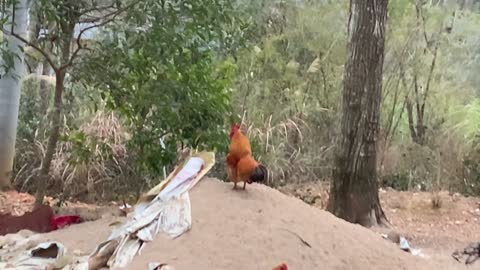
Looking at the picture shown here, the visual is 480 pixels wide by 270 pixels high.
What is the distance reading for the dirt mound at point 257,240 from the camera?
3.52 metres

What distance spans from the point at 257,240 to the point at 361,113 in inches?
99.7

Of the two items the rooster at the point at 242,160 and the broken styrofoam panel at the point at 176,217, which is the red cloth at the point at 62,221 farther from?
the rooster at the point at 242,160

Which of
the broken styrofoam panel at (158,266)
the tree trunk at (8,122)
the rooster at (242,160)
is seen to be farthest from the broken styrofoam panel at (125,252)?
the tree trunk at (8,122)

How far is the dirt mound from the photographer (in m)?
3.52

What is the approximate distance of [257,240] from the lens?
367cm

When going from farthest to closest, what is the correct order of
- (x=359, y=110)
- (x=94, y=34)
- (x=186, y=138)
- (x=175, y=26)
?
1. (x=94, y=34)
2. (x=359, y=110)
3. (x=186, y=138)
4. (x=175, y=26)

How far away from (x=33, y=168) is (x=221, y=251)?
4.84 meters

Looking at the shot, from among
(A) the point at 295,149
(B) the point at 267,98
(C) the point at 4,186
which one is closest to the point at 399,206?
(A) the point at 295,149

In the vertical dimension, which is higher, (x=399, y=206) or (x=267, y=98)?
(x=267, y=98)

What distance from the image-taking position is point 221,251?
3.55m

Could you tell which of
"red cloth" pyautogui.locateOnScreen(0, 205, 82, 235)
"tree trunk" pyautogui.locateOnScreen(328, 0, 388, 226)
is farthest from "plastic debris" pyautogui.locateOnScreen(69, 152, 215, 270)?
"tree trunk" pyautogui.locateOnScreen(328, 0, 388, 226)

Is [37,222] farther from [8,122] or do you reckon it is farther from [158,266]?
[8,122]

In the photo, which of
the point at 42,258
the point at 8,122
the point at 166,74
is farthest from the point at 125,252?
the point at 8,122

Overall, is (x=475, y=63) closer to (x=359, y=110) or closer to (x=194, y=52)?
(x=359, y=110)
